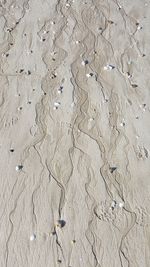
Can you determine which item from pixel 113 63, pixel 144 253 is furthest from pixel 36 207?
pixel 113 63

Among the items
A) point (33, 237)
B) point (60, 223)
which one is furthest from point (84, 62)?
point (33, 237)

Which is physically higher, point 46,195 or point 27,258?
point 46,195

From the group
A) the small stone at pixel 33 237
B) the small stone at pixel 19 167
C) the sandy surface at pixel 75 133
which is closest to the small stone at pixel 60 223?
the sandy surface at pixel 75 133

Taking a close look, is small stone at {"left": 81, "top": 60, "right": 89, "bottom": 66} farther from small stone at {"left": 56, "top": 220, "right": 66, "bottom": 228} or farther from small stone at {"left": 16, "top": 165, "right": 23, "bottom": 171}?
small stone at {"left": 56, "top": 220, "right": 66, "bottom": 228}

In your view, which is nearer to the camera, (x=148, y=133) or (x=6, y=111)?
(x=148, y=133)

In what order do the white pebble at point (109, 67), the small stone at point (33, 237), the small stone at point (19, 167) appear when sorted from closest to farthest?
the small stone at point (33, 237), the small stone at point (19, 167), the white pebble at point (109, 67)

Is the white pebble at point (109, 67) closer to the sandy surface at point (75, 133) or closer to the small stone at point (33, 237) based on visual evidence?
the sandy surface at point (75, 133)

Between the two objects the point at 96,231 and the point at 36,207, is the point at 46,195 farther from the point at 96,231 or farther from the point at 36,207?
the point at 96,231

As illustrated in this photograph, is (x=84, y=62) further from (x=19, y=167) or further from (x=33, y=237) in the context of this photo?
(x=33, y=237)
